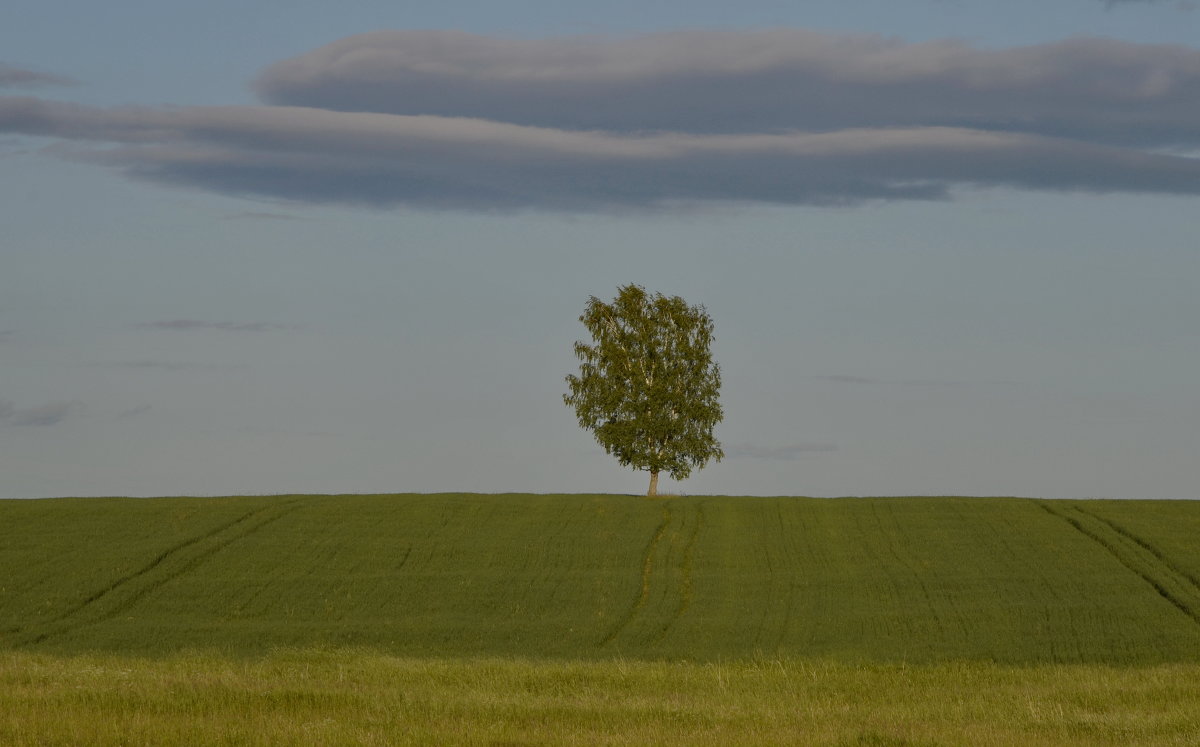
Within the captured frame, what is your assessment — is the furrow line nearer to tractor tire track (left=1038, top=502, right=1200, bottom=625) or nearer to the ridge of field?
the ridge of field

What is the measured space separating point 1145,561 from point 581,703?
116 feet

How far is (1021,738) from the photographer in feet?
52.4

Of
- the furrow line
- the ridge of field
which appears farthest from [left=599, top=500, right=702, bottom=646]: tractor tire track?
the ridge of field

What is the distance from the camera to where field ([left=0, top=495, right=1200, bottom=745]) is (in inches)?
692

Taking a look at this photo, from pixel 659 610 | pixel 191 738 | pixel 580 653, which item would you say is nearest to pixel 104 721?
pixel 191 738

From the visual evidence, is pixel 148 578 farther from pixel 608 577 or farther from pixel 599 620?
pixel 599 620

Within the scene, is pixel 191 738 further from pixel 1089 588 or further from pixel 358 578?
pixel 1089 588

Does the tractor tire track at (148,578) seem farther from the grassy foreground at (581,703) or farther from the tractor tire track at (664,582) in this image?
the tractor tire track at (664,582)

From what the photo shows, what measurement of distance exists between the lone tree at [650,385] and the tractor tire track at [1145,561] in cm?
2054

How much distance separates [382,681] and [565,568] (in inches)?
937

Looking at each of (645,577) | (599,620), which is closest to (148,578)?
(599,620)

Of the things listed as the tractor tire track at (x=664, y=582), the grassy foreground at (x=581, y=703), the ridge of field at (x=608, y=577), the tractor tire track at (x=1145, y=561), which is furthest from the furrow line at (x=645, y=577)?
the tractor tire track at (x=1145, y=561)

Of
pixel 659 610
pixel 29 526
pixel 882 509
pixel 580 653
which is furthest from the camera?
pixel 882 509

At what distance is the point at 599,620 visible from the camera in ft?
125
